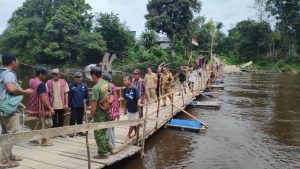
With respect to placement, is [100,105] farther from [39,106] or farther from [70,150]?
[39,106]

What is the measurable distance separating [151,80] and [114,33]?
37.6 m

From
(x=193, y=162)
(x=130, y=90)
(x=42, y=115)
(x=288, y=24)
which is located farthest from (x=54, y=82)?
(x=288, y=24)

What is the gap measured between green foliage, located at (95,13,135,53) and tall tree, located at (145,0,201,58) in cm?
402

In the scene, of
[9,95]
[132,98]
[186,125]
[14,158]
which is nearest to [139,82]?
[132,98]

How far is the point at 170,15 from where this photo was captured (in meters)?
48.6

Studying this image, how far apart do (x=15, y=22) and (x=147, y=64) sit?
76.3 ft

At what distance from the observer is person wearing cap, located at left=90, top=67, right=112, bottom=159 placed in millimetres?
7387

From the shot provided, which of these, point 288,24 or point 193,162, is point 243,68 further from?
Answer: point 193,162

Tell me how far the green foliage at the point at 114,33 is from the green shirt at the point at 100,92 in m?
44.2

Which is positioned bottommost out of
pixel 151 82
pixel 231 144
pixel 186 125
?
pixel 231 144

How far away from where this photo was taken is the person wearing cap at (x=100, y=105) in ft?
24.2

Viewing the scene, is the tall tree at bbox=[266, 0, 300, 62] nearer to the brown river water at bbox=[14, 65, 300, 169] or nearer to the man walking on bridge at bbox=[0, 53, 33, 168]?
the brown river water at bbox=[14, 65, 300, 169]

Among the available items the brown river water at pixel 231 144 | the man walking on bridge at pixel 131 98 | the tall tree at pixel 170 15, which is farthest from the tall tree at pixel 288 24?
the man walking on bridge at pixel 131 98

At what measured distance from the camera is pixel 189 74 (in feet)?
72.6
